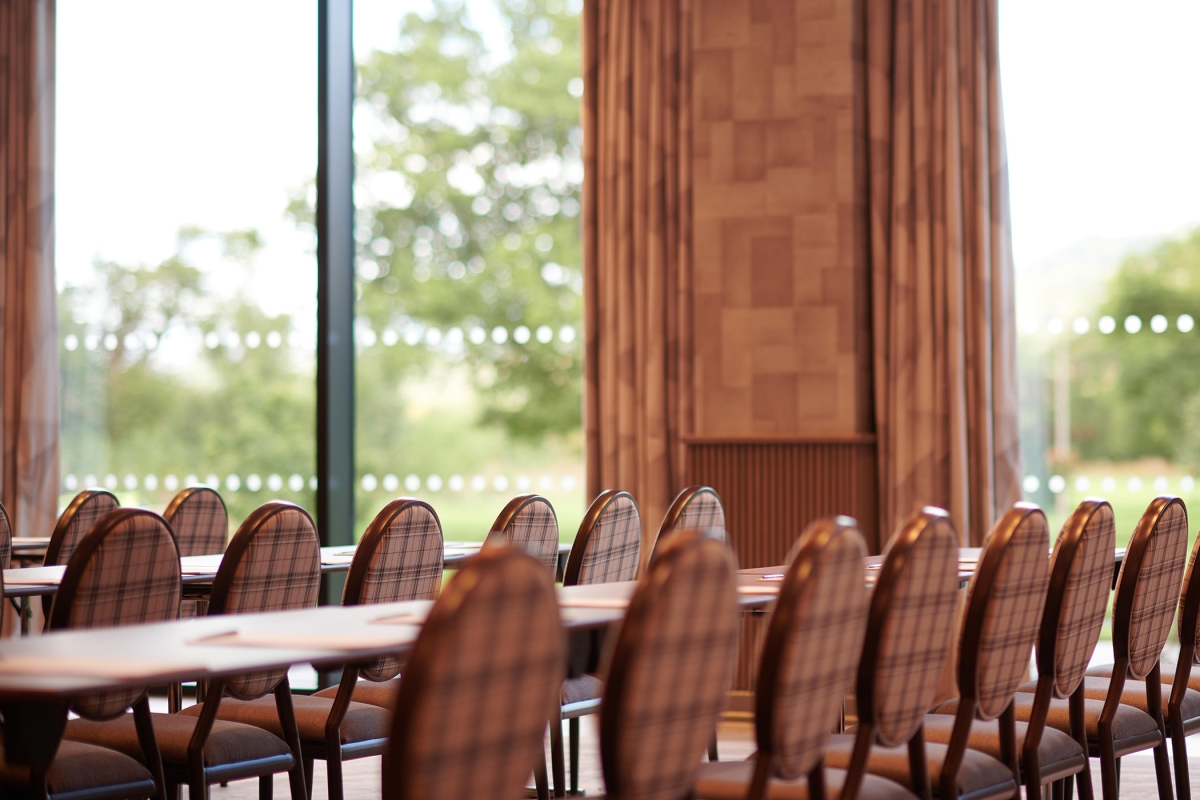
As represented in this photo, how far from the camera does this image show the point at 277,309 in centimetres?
709

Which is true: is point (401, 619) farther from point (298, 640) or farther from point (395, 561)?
point (395, 561)

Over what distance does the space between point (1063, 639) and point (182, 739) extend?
177 cm

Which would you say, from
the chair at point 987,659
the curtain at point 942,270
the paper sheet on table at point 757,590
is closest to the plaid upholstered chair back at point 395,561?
the paper sheet on table at point 757,590

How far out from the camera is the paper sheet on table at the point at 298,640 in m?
1.87

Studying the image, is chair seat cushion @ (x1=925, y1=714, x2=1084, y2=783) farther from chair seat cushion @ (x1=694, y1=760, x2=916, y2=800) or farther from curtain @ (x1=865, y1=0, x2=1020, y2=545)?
curtain @ (x1=865, y1=0, x2=1020, y2=545)

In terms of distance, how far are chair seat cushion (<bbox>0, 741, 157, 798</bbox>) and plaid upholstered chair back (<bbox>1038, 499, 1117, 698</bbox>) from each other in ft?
5.72

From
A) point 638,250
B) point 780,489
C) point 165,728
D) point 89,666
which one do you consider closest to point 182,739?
point 165,728

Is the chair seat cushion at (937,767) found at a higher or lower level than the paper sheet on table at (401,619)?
lower

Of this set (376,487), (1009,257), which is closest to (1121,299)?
(1009,257)

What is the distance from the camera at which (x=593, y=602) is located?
7.95 feet

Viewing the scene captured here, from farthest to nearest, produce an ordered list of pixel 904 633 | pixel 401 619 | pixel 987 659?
1. pixel 987 659
2. pixel 401 619
3. pixel 904 633

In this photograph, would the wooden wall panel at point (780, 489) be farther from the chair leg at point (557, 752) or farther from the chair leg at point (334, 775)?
the chair leg at point (334, 775)

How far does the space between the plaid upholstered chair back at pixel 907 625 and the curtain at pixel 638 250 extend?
11.9 feet

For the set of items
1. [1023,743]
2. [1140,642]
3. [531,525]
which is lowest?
[1023,743]
